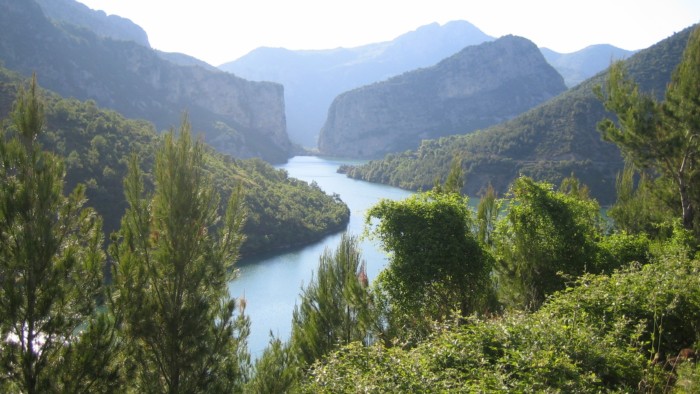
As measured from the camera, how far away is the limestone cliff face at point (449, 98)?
139m

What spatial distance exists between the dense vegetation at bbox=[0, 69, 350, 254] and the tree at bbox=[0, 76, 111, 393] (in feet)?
72.9

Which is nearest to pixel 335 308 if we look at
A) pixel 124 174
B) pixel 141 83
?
pixel 124 174

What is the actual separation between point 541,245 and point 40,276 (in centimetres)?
814

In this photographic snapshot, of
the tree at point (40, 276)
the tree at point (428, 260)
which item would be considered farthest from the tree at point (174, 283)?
the tree at point (428, 260)

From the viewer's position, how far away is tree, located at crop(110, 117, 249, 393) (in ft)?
16.6

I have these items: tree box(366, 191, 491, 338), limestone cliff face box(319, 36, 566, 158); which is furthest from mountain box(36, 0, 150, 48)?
tree box(366, 191, 491, 338)

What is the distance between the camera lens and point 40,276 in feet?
14.8

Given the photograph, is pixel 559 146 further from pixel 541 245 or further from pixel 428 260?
pixel 428 260

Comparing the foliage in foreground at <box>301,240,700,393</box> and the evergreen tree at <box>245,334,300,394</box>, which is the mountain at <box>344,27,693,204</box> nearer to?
the foliage in foreground at <box>301,240,700,393</box>

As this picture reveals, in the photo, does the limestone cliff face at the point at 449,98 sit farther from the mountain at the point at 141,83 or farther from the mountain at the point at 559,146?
the mountain at the point at 559,146

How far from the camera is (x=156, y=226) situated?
5297 millimetres

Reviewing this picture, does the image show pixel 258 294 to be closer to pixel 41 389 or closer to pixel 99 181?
pixel 99 181

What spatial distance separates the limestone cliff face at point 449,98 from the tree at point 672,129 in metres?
128

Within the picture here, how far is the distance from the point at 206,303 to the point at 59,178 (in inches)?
77.2
